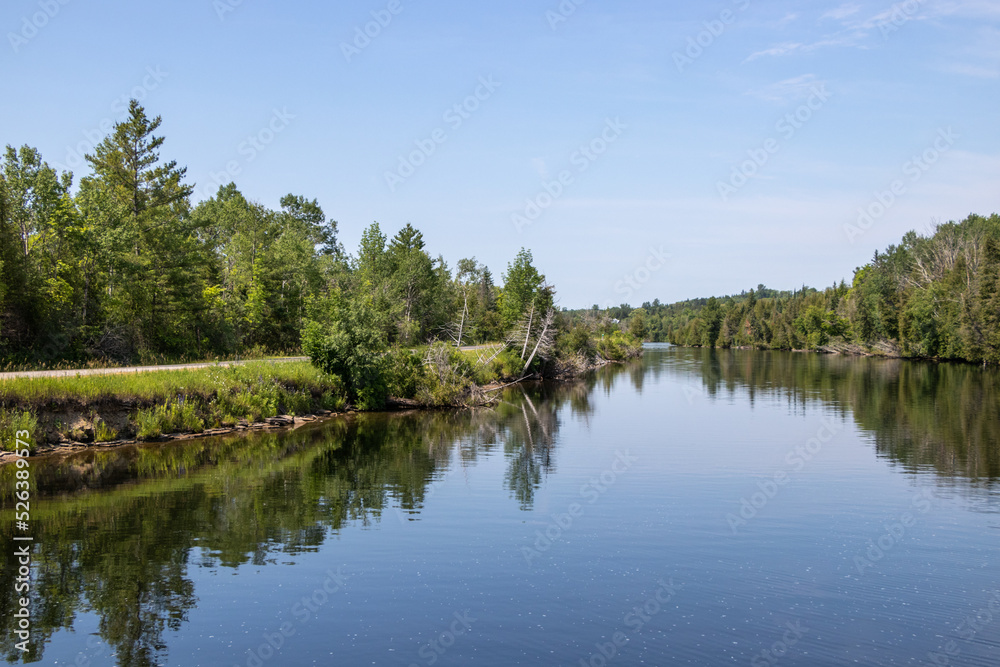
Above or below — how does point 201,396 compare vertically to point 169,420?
above

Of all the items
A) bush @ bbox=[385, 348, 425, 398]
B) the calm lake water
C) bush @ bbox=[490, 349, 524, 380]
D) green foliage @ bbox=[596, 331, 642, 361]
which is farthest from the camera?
green foliage @ bbox=[596, 331, 642, 361]

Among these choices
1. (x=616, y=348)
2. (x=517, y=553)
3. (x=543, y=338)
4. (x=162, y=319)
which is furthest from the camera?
(x=616, y=348)

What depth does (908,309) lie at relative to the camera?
97312mm

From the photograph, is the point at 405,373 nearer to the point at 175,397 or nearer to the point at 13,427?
the point at 175,397

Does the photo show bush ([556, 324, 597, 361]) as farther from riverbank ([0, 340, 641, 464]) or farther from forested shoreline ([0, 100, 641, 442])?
riverbank ([0, 340, 641, 464])

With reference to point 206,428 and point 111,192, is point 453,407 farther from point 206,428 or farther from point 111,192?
point 111,192

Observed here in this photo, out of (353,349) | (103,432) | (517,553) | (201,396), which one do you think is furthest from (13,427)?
(517,553)

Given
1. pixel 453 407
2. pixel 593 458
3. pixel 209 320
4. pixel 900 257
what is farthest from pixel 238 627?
pixel 900 257

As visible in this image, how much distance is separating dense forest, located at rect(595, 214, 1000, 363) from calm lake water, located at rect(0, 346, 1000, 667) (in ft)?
191

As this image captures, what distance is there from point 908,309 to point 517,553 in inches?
3947

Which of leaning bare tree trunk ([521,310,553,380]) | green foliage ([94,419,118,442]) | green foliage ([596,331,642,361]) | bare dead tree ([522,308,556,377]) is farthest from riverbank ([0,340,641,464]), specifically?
green foliage ([596,331,642,361])

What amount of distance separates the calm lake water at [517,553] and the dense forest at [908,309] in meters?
58.1

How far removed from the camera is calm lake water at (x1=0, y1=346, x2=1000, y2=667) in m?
11.3

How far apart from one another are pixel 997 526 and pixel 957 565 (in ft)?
13.1
